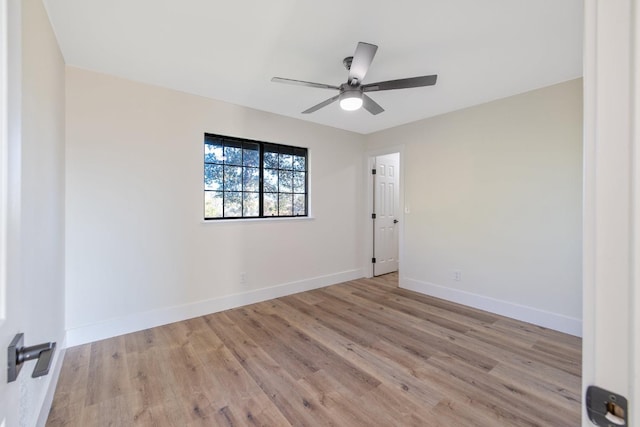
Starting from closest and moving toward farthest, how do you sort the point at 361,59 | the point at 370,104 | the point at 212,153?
the point at 361,59 < the point at 370,104 < the point at 212,153

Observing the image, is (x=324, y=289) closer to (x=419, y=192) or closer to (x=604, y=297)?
(x=419, y=192)

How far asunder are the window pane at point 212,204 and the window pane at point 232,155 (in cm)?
40

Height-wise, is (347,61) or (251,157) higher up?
(347,61)

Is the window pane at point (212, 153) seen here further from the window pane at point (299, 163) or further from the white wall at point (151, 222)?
the window pane at point (299, 163)

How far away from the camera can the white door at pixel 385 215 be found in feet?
15.5

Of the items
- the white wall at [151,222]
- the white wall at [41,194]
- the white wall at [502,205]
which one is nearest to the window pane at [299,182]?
the white wall at [151,222]

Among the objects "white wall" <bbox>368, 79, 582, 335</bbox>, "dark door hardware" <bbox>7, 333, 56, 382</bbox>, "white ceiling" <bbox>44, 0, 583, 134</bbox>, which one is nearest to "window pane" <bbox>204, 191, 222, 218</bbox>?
"white ceiling" <bbox>44, 0, 583, 134</bbox>

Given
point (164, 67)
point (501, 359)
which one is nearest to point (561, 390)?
point (501, 359)

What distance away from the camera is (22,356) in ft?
1.95

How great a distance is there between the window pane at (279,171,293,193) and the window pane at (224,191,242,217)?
2.02ft

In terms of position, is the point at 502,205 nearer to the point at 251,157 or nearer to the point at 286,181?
the point at 286,181

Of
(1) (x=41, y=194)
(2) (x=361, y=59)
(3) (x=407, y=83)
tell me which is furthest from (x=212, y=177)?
(3) (x=407, y=83)

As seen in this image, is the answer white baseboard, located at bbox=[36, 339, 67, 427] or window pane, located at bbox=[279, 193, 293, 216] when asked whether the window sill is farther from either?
white baseboard, located at bbox=[36, 339, 67, 427]

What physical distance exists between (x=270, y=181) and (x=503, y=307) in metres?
3.13
